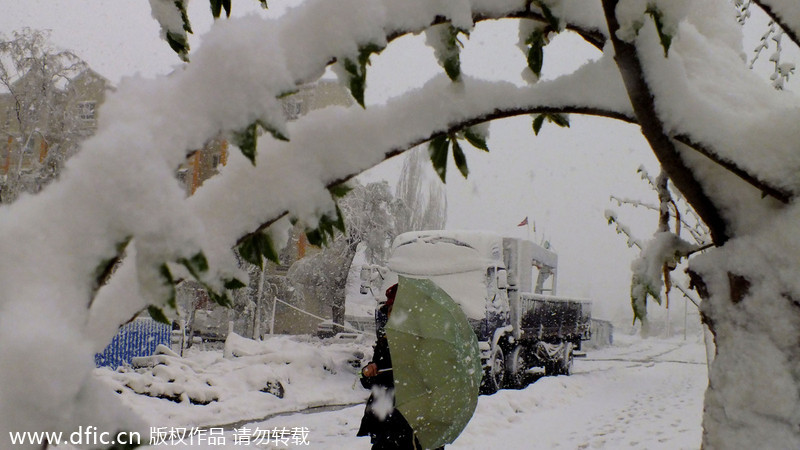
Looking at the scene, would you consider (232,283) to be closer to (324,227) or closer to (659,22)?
(324,227)

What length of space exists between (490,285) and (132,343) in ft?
25.2

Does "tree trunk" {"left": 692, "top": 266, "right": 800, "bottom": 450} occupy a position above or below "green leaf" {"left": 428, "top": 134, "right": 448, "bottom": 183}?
below

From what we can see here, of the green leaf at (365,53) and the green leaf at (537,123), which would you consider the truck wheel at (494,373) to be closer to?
the green leaf at (537,123)

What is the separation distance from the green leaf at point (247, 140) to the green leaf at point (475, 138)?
51cm

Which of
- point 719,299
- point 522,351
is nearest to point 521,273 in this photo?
point 522,351

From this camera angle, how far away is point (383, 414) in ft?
16.2

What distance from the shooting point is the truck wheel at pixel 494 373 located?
34.9ft

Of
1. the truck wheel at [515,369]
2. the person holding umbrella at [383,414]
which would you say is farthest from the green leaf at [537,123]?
the truck wheel at [515,369]

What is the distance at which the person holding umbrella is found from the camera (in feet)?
15.9

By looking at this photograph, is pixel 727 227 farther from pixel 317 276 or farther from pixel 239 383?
pixel 317 276

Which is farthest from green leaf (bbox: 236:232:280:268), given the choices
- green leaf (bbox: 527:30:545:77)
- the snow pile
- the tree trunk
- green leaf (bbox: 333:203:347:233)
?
the snow pile

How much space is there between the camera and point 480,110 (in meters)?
1.15

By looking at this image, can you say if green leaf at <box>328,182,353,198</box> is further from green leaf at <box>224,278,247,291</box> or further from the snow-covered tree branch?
green leaf at <box>224,278,247,291</box>

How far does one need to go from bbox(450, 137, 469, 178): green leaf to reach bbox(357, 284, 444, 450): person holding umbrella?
361 centimetres
